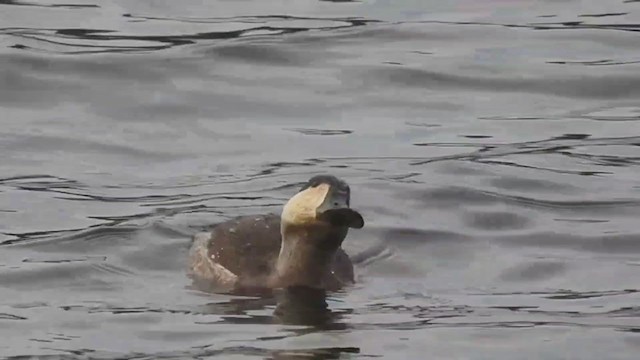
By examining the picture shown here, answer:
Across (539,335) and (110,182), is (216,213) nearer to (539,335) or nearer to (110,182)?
(110,182)

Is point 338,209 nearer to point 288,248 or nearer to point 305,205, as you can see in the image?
point 305,205

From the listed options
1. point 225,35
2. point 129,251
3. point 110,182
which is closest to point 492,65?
point 225,35

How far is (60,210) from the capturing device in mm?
13188

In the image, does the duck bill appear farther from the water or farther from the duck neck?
the water

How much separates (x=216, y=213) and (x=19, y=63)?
528 centimetres

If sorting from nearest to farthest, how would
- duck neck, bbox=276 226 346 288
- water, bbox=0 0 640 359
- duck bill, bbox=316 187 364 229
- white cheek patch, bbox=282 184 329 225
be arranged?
water, bbox=0 0 640 359
duck bill, bbox=316 187 364 229
white cheek patch, bbox=282 184 329 225
duck neck, bbox=276 226 346 288

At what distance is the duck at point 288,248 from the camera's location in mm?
11031

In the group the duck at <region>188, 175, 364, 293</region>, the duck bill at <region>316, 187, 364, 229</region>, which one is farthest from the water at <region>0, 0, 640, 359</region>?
the duck bill at <region>316, 187, 364, 229</region>

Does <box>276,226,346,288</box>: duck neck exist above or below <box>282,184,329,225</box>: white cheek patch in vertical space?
below

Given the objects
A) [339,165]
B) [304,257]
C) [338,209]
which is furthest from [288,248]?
[339,165]

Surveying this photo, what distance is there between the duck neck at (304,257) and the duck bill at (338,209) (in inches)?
10.7

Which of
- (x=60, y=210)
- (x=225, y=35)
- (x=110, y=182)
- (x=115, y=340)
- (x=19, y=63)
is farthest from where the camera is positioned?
(x=225, y=35)

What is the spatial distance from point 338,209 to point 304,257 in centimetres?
61

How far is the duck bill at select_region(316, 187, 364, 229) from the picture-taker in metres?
10.9
